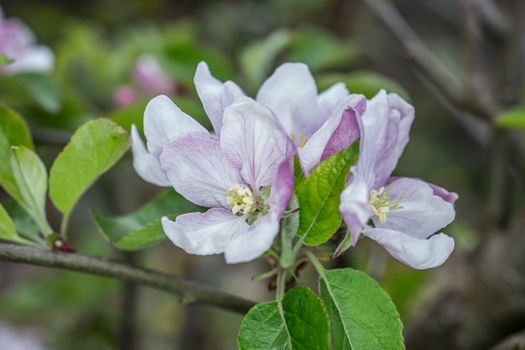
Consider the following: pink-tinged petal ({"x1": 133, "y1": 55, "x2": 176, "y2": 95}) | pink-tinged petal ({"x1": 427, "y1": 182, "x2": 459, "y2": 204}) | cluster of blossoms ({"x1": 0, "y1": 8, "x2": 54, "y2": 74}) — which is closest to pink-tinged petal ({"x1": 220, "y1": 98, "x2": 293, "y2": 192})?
pink-tinged petal ({"x1": 427, "y1": 182, "x2": 459, "y2": 204})

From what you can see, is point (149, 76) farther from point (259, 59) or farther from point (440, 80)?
point (440, 80)

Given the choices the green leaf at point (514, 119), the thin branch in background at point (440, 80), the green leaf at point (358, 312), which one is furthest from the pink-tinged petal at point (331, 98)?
the thin branch in background at point (440, 80)

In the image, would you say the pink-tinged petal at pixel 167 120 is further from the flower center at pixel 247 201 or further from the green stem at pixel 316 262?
the green stem at pixel 316 262

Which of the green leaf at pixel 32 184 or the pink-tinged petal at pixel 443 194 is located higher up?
the green leaf at pixel 32 184

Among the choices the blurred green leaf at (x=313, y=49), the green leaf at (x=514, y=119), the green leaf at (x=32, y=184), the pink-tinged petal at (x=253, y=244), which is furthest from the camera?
the blurred green leaf at (x=313, y=49)

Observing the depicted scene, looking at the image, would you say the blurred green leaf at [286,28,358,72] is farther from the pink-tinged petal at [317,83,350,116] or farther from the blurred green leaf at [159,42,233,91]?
the pink-tinged petal at [317,83,350,116]

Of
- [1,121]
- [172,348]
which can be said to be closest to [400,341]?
[1,121]
